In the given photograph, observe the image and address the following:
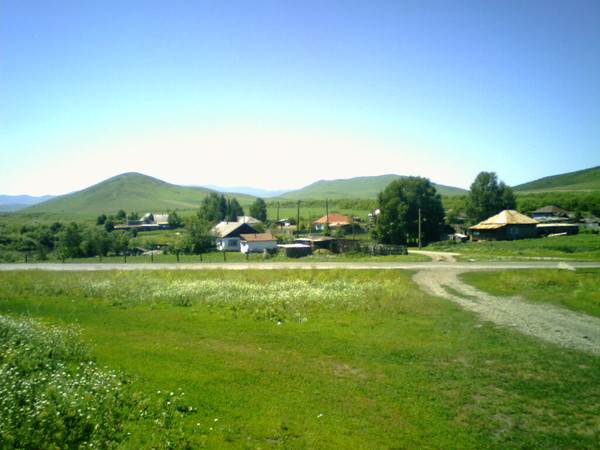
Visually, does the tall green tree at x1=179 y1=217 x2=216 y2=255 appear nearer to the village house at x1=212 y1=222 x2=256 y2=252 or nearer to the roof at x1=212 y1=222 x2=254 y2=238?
the village house at x1=212 y1=222 x2=256 y2=252

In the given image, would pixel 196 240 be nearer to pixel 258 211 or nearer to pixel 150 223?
pixel 258 211

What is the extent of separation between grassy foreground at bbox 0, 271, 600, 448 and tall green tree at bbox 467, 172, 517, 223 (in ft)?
229

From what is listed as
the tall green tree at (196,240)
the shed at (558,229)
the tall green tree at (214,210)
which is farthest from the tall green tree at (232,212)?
the shed at (558,229)

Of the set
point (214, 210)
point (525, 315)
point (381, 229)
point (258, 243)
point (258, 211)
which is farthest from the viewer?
point (258, 211)

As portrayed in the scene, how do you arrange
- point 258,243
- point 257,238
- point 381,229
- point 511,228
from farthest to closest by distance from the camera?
point 381,229, point 511,228, point 257,238, point 258,243

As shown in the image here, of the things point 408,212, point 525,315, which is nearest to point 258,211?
point 408,212

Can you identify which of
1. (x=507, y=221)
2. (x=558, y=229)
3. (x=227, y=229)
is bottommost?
(x=558, y=229)

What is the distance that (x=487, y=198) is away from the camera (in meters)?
81.1

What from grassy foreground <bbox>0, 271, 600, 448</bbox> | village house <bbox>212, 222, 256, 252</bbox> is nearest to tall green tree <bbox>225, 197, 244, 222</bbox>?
village house <bbox>212, 222, 256, 252</bbox>

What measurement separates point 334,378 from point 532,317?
11586 mm

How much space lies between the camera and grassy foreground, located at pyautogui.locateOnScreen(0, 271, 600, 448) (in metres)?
7.37

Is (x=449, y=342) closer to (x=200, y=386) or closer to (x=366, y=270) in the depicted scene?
(x=200, y=386)

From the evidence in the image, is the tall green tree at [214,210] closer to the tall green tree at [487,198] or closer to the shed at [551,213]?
the tall green tree at [487,198]

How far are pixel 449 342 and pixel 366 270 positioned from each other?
1926cm
